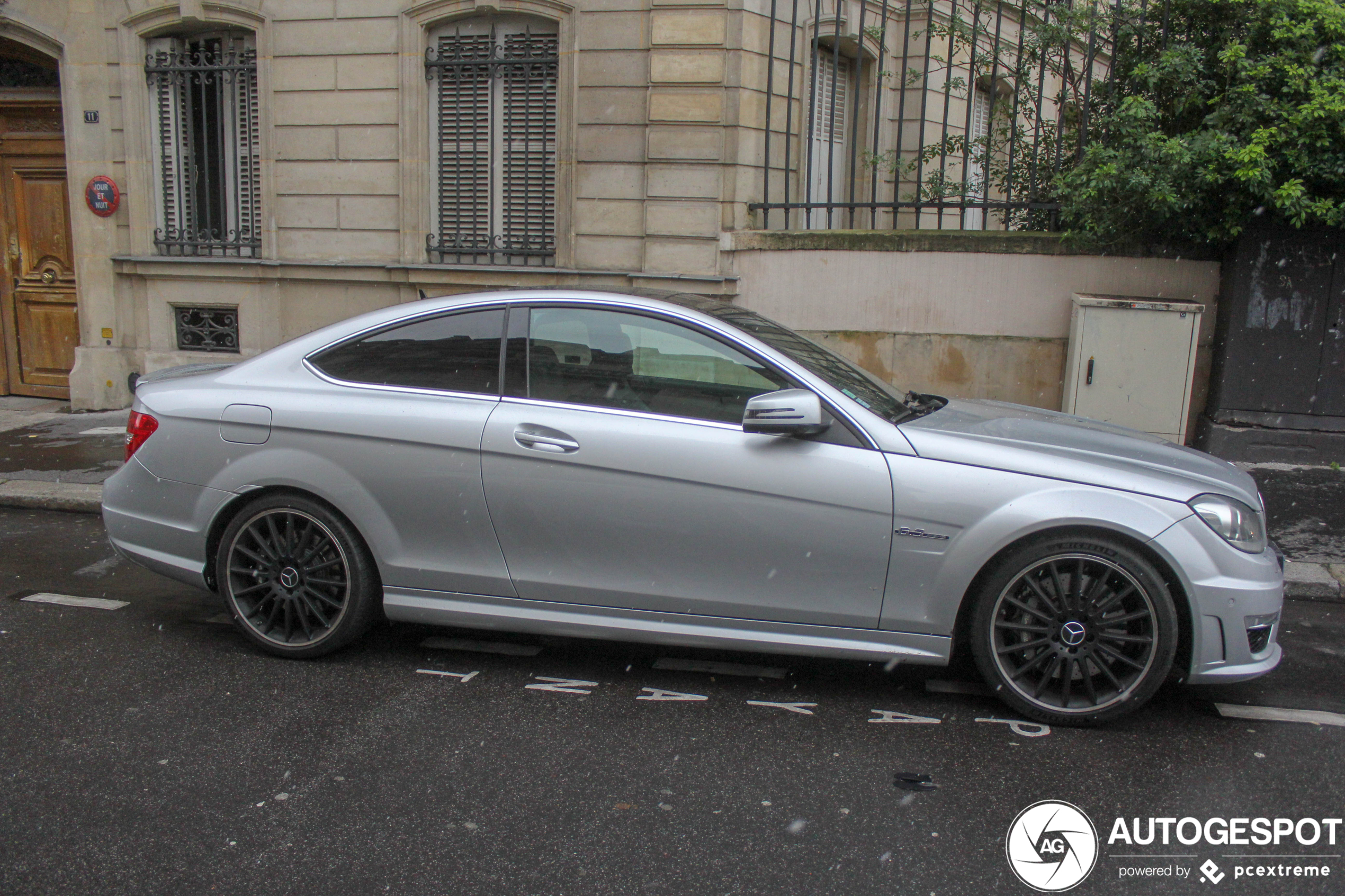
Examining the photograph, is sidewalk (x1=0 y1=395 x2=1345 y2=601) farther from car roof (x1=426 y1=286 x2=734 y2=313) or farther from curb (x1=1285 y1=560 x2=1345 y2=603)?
car roof (x1=426 y1=286 x2=734 y2=313)

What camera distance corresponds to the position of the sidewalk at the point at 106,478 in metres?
5.91

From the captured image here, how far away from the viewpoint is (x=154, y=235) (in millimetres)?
11070

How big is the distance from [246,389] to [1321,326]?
7.31 metres

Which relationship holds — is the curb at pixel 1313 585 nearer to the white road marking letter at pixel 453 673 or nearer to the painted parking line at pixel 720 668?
the painted parking line at pixel 720 668

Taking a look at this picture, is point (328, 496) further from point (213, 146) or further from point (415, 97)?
point (213, 146)

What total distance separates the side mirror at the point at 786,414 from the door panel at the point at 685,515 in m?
0.09

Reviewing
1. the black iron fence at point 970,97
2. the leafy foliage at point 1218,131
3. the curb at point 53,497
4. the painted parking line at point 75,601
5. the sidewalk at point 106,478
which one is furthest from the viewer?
the black iron fence at point 970,97

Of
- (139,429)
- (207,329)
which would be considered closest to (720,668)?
(139,429)

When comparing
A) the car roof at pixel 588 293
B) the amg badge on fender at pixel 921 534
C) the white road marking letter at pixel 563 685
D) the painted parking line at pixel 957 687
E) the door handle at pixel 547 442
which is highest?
the car roof at pixel 588 293

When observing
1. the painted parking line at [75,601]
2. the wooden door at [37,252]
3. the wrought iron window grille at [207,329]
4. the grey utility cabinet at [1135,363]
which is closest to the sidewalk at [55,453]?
the wooden door at [37,252]

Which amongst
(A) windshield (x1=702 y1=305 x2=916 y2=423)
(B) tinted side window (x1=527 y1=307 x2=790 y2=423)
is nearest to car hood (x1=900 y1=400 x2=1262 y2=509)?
(A) windshield (x1=702 y1=305 x2=916 y2=423)

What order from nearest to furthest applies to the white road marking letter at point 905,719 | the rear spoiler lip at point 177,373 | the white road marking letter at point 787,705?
the white road marking letter at point 905,719
the white road marking letter at point 787,705
the rear spoiler lip at point 177,373
